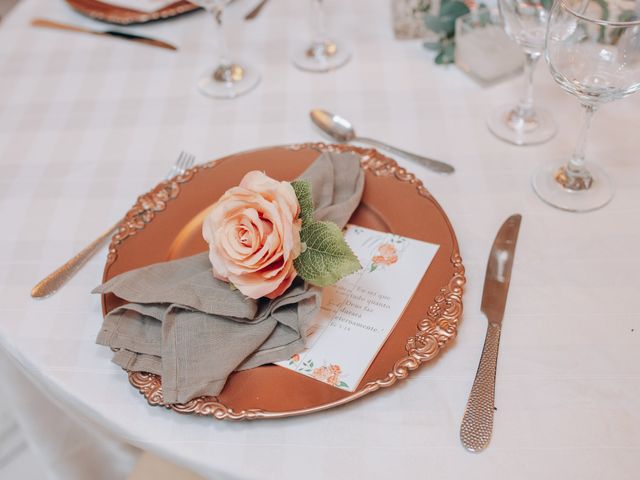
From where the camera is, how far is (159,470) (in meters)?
0.80

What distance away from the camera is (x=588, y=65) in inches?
28.0

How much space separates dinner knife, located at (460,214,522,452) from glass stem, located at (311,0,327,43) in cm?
49

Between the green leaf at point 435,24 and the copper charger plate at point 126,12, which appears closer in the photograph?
the green leaf at point 435,24

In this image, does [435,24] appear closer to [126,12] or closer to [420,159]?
[420,159]

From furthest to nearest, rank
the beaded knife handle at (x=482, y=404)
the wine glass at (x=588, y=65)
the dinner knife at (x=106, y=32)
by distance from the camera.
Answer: the dinner knife at (x=106, y=32)
the wine glass at (x=588, y=65)
the beaded knife handle at (x=482, y=404)

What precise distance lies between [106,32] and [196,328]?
0.75 metres

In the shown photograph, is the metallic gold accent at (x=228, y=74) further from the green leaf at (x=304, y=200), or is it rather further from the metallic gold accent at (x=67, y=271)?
the green leaf at (x=304, y=200)

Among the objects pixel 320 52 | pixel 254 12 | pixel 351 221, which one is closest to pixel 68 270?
pixel 351 221

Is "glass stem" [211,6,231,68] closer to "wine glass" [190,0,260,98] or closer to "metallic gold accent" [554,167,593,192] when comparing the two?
"wine glass" [190,0,260,98]

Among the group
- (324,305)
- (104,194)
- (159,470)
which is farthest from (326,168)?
(159,470)

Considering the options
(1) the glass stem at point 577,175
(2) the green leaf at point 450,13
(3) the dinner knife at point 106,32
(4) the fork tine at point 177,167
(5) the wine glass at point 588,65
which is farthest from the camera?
(3) the dinner knife at point 106,32

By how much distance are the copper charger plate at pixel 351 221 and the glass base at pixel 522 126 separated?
0.60 feet

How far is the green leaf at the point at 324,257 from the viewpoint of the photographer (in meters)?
0.58

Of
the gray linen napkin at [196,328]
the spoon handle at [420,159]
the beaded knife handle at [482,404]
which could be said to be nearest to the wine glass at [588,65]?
the spoon handle at [420,159]
